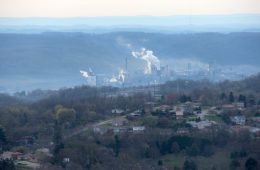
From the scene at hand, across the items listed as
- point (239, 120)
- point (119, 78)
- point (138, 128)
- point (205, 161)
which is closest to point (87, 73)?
point (119, 78)

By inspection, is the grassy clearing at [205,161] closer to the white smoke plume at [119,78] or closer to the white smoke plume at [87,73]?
the white smoke plume at [119,78]

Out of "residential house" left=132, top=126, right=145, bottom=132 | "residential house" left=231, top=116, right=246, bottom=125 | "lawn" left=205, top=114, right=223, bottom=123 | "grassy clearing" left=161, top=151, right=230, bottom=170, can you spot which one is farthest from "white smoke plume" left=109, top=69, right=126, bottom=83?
"grassy clearing" left=161, top=151, right=230, bottom=170

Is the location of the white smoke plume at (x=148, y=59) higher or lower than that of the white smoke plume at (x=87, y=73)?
higher

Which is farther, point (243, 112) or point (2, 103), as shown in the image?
point (2, 103)

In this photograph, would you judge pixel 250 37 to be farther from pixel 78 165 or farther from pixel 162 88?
pixel 78 165

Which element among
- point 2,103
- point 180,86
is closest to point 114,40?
point 180,86

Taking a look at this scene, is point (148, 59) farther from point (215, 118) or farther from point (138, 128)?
point (138, 128)

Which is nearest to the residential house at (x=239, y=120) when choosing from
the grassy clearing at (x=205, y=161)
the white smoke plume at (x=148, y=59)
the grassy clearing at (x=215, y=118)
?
the grassy clearing at (x=215, y=118)

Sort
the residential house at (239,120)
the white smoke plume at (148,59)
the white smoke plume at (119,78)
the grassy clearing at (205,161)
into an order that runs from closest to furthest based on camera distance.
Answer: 1. the grassy clearing at (205,161)
2. the residential house at (239,120)
3. the white smoke plume at (119,78)
4. the white smoke plume at (148,59)
